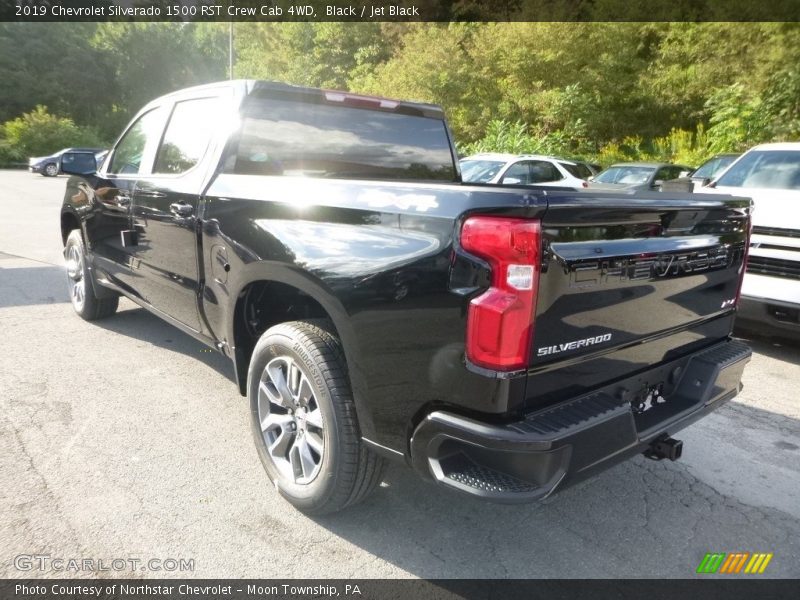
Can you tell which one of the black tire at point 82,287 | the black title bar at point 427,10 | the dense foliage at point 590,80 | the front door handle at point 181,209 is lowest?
the black tire at point 82,287

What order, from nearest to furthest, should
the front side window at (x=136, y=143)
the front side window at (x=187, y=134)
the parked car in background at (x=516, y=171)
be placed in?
the front side window at (x=187, y=134)
the front side window at (x=136, y=143)
the parked car in background at (x=516, y=171)

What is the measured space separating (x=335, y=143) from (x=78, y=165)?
8.49 feet

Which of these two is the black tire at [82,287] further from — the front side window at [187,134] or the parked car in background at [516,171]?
the parked car in background at [516,171]

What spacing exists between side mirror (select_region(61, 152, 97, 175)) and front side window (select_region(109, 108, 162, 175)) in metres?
0.21

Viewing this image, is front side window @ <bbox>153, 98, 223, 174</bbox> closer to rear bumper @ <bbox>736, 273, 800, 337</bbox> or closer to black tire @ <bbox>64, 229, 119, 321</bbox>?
black tire @ <bbox>64, 229, 119, 321</bbox>

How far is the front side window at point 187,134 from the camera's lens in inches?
139

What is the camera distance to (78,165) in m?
4.89

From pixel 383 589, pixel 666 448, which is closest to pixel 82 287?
pixel 383 589

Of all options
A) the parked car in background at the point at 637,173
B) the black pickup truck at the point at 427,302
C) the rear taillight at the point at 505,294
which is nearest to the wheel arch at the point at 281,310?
the black pickup truck at the point at 427,302

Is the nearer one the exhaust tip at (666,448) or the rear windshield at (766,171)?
the exhaust tip at (666,448)

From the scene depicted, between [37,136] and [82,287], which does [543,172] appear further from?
[37,136]

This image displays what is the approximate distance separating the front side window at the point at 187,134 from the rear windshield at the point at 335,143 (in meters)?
0.33

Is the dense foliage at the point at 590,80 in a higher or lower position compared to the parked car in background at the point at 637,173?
higher

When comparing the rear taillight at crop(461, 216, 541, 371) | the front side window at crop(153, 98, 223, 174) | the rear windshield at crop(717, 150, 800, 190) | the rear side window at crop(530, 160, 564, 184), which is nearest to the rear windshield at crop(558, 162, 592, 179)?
the rear side window at crop(530, 160, 564, 184)
